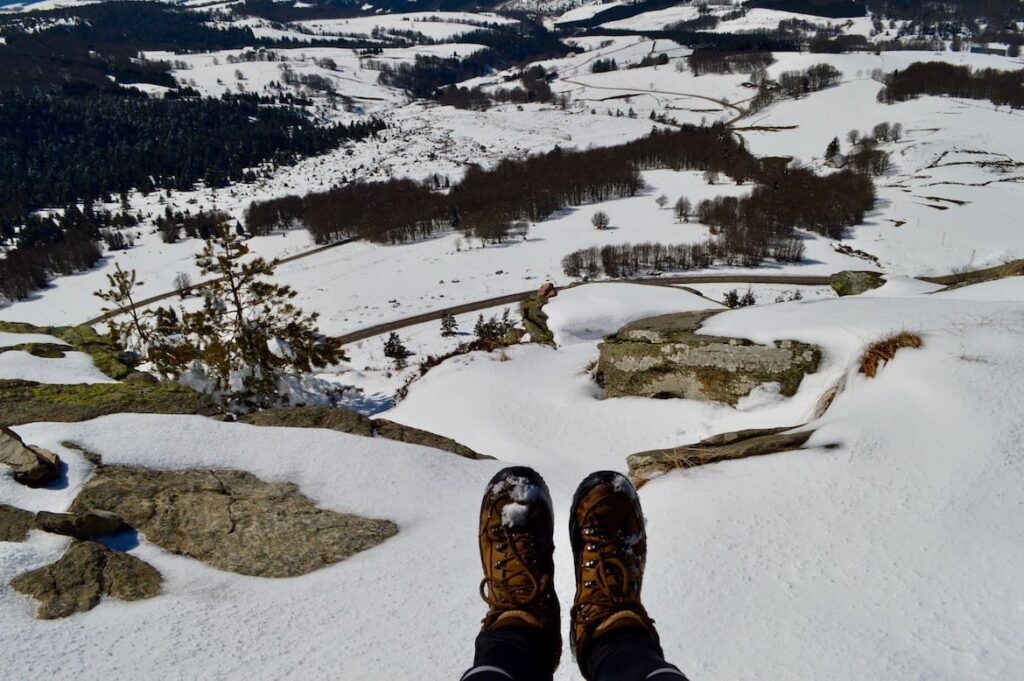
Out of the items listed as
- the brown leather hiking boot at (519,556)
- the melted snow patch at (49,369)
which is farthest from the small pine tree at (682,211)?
the brown leather hiking boot at (519,556)

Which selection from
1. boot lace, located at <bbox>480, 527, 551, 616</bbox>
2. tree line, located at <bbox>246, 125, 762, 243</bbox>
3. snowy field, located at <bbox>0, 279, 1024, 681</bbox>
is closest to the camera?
snowy field, located at <bbox>0, 279, 1024, 681</bbox>

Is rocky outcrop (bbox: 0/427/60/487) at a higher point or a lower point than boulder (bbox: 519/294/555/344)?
higher

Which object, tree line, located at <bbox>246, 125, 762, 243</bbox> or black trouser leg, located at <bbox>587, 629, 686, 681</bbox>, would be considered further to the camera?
tree line, located at <bbox>246, 125, 762, 243</bbox>

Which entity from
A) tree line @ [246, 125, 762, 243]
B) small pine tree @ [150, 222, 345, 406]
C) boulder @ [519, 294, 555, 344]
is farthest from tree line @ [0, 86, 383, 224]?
boulder @ [519, 294, 555, 344]

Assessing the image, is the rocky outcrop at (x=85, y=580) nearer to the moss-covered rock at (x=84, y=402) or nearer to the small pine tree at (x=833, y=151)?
the moss-covered rock at (x=84, y=402)

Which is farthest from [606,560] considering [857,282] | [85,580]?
[857,282]

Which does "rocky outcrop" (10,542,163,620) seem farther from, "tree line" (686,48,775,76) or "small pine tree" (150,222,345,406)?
"tree line" (686,48,775,76)

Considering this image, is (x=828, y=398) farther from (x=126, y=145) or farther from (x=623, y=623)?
(x=126, y=145)
